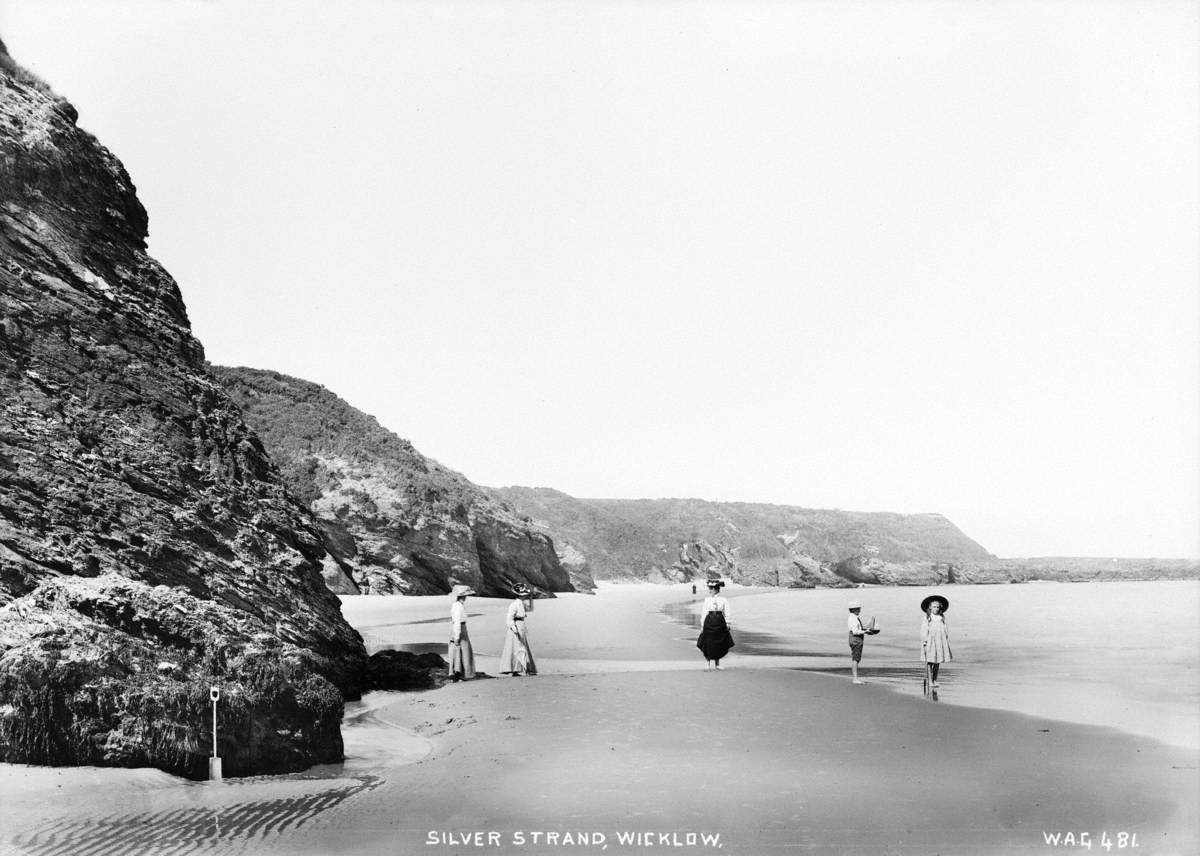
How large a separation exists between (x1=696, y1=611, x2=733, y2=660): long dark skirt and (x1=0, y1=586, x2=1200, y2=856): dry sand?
352 cm

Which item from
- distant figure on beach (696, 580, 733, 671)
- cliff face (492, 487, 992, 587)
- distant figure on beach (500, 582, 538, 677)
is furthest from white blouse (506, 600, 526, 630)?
cliff face (492, 487, 992, 587)

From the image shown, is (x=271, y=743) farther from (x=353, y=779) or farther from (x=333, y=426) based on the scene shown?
(x=333, y=426)

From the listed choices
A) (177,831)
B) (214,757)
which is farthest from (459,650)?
(177,831)

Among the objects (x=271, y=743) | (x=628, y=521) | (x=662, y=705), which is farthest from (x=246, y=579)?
(x=628, y=521)

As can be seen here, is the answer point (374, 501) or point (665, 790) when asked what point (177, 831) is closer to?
point (665, 790)

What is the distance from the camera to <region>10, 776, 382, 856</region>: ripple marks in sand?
5219 mm

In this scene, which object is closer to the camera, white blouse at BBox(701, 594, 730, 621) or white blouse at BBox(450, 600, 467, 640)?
white blouse at BBox(450, 600, 467, 640)

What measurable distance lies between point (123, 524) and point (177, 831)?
4.77 meters

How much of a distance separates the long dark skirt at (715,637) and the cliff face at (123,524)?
18.6 ft

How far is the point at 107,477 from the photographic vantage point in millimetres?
9570

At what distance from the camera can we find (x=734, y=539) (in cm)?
12694

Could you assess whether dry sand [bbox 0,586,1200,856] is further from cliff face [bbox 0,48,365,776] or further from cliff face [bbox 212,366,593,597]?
cliff face [bbox 212,366,593,597]

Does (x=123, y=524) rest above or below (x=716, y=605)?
above

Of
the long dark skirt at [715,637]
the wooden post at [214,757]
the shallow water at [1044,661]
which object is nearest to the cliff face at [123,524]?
the wooden post at [214,757]
